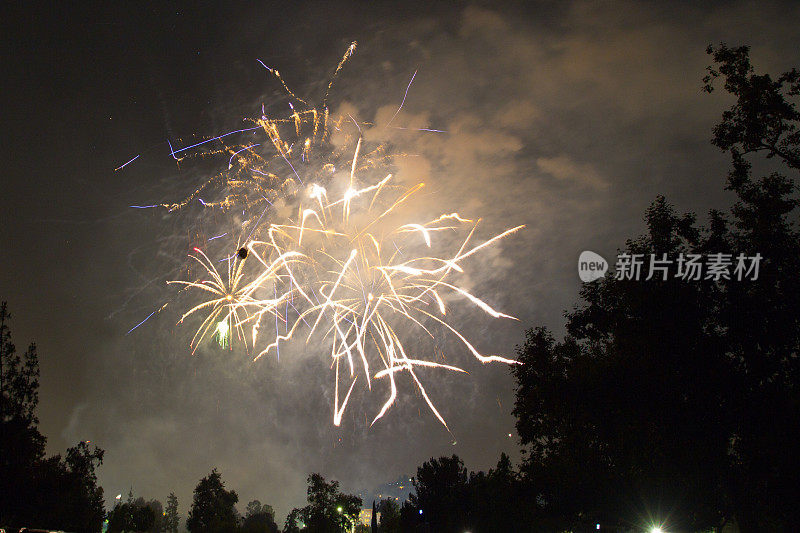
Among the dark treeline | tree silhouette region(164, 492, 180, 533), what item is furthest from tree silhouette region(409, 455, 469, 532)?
tree silhouette region(164, 492, 180, 533)

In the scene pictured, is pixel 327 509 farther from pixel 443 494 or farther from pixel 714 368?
pixel 714 368

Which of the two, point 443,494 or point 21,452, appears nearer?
point 21,452

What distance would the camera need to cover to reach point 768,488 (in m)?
16.8

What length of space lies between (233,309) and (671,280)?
62.8 ft

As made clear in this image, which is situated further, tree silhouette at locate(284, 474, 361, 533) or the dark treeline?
tree silhouette at locate(284, 474, 361, 533)

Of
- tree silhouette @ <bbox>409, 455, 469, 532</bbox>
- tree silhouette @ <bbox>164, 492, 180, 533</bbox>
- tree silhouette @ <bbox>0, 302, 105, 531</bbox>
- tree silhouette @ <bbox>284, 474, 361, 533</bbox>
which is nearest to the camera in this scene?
tree silhouette @ <bbox>0, 302, 105, 531</bbox>

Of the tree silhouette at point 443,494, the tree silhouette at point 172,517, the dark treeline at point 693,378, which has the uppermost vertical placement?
the dark treeline at point 693,378

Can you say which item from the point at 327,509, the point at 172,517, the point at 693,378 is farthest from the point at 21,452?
the point at 172,517

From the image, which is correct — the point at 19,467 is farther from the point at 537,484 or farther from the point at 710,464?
the point at 710,464

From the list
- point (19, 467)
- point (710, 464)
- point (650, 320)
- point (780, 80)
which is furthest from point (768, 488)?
point (19, 467)

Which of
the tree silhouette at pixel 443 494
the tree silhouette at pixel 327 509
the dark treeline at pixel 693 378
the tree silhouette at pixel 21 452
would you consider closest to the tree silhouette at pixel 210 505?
the tree silhouette at pixel 327 509

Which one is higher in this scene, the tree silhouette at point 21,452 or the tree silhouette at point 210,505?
the tree silhouette at point 21,452

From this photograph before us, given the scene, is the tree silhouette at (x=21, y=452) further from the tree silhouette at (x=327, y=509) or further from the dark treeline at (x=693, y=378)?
the tree silhouette at (x=327, y=509)

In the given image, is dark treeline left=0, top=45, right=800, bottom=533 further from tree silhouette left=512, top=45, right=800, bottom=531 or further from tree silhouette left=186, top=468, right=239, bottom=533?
tree silhouette left=186, top=468, right=239, bottom=533
